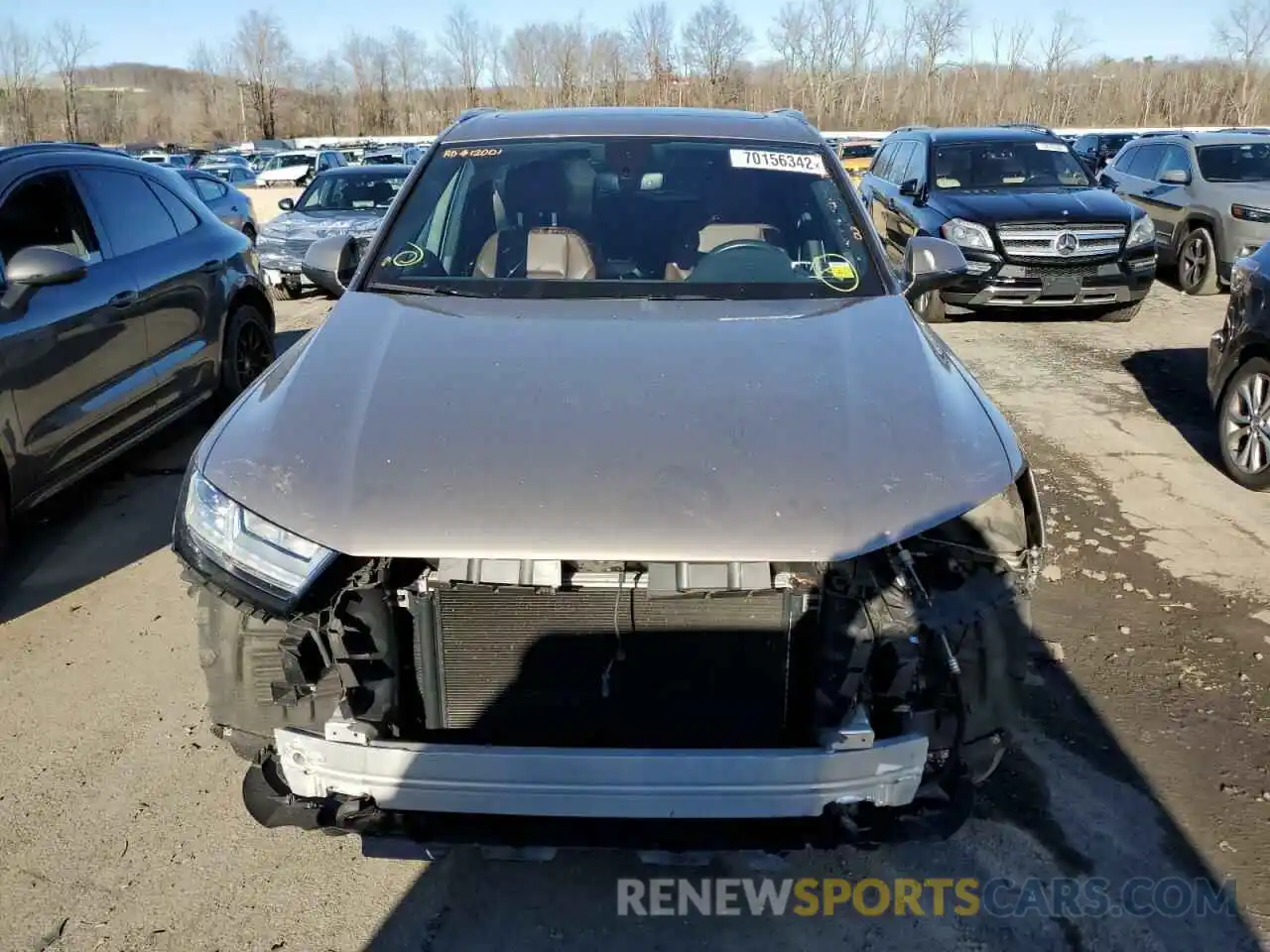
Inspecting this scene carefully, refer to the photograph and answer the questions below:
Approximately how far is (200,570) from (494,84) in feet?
224

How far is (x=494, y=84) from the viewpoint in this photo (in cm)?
6500

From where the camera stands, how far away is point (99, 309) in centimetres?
463

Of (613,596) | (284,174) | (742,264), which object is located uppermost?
(284,174)

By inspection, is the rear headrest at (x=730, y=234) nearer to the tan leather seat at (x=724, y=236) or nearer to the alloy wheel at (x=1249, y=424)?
the tan leather seat at (x=724, y=236)

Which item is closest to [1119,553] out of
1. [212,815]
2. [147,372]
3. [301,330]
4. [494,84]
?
[212,815]

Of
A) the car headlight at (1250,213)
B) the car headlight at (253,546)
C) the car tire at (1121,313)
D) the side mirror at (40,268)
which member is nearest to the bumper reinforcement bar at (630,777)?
the car headlight at (253,546)

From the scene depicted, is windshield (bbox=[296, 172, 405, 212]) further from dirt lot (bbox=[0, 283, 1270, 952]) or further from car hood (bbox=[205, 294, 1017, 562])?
car hood (bbox=[205, 294, 1017, 562])

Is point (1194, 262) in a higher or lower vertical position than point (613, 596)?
→ lower

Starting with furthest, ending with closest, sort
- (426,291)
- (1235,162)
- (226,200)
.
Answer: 1. (226,200)
2. (1235,162)
3. (426,291)

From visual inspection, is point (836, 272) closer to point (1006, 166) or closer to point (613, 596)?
point (613, 596)

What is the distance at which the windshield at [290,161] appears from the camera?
100 ft

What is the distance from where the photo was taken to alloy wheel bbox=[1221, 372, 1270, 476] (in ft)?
17.1

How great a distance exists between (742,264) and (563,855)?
1915 millimetres

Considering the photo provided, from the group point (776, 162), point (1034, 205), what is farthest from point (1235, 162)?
point (776, 162)
